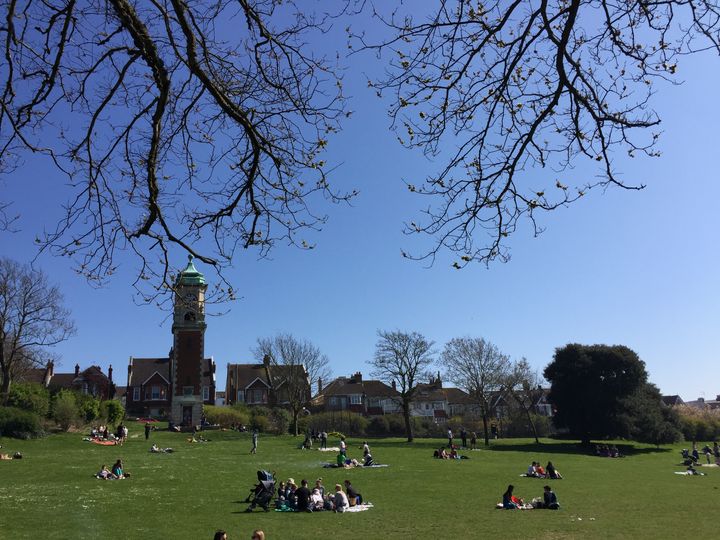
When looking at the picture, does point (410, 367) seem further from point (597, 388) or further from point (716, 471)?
point (716, 471)

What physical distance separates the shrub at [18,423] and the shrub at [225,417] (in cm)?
2257

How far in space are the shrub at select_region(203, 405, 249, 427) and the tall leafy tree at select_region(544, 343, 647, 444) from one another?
30420 millimetres

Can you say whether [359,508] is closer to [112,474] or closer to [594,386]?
[112,474]

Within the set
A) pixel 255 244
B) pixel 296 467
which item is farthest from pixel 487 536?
pixel 296 467

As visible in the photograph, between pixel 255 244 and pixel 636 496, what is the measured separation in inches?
815

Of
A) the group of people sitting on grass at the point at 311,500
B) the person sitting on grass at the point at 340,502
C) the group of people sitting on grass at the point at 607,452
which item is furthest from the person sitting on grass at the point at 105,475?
the group of people sitting on grass at the point at 607,452

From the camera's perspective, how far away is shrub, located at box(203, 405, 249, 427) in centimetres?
5722

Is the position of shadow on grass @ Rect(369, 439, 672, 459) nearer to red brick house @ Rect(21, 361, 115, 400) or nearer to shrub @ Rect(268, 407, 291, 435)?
shrub @ Rect(268, 407, 291, 435)

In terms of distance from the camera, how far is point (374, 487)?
22141 mm

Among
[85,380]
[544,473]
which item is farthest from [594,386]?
[85,380]

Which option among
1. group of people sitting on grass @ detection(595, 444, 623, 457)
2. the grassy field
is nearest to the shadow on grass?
group of people sitting on grass @ detection(595, 444, 623, 457)

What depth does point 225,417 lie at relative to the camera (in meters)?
57.7

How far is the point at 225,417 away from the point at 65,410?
19.6 m

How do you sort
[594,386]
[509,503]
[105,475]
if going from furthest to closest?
[594,386] < [105,475] < [509,503]
